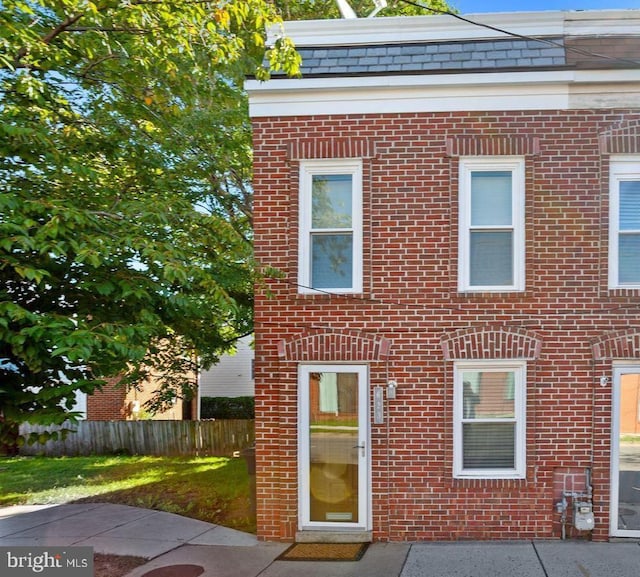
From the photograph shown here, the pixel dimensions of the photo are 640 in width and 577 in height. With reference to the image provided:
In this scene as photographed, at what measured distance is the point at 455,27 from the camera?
273 inches

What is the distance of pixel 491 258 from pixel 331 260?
2024 millimetres

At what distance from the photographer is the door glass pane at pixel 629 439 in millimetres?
6566

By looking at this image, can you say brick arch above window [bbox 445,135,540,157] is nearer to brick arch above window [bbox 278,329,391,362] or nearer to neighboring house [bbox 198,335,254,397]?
brick arch above window [bbox 278,329,391,362]

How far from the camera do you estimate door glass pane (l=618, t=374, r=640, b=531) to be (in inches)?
259

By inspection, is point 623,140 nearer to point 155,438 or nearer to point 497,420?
point 497,420

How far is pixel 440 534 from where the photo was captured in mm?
6582

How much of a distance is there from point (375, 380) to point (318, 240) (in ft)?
6.35

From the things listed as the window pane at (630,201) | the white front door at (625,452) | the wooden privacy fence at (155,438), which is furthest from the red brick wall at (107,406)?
the window pane at (630,201)

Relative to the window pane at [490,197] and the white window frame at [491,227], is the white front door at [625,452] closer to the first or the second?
the white window frame at [491,227]

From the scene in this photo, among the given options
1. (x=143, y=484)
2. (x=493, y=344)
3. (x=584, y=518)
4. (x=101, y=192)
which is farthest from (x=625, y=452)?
(x=143, y=484)

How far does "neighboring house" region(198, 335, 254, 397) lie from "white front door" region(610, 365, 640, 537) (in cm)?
1832

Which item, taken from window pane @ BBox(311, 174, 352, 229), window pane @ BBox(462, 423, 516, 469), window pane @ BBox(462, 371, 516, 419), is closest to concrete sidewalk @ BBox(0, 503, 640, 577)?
window pane @ BBox(462, 423, 516, 469)

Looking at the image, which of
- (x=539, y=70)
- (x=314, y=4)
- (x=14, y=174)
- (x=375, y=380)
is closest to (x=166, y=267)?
(x=14, y=174)

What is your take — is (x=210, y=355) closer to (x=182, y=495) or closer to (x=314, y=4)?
(x=182, y=495)
